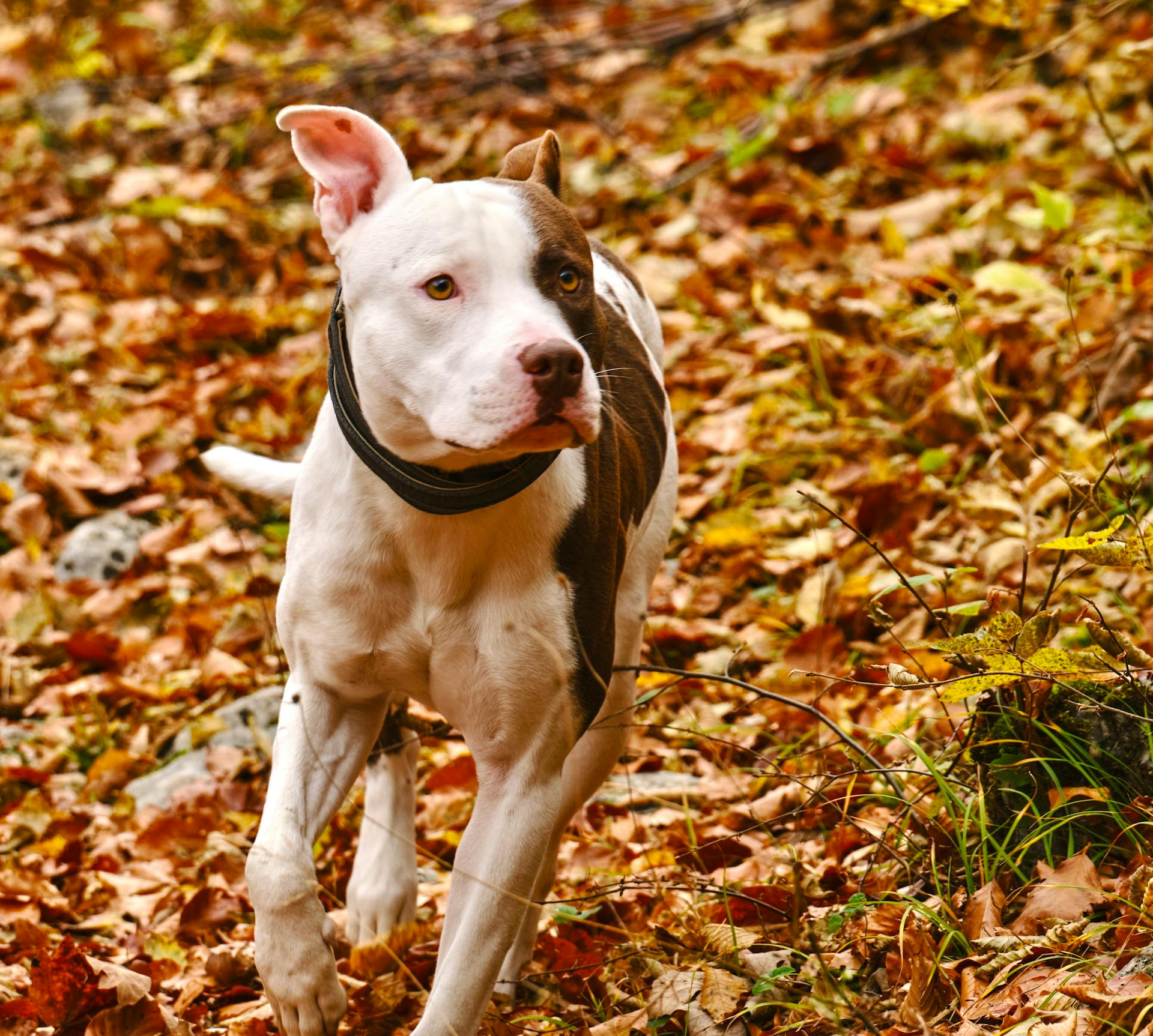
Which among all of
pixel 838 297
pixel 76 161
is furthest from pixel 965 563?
pixel 76 161

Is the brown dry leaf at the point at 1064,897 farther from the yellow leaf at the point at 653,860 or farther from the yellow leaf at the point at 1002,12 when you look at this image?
the yellow leaf at the point at 1002,12

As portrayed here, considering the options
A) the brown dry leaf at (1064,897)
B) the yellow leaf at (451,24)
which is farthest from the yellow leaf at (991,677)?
the yellow leaf at (451,24)

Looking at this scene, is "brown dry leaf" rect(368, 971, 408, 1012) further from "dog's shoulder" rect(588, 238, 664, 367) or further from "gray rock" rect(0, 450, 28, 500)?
"gray rock" rect(0, 450, 28, 500)

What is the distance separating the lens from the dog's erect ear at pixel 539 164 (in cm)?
305

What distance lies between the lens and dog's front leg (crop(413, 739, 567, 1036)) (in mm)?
2824

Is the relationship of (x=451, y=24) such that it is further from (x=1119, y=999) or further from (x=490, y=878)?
(x=1119, y=999)

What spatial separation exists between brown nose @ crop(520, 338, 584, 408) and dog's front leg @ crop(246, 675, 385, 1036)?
0.97 meters

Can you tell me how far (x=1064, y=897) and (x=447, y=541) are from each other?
4.68 feet

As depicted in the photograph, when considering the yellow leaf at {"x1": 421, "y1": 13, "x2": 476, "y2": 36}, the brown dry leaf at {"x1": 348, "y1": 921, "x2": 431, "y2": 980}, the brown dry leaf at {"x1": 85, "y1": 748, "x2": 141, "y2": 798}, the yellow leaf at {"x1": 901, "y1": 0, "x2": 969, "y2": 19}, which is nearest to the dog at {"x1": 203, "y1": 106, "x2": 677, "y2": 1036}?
the brown dry leaf at {"x1": 348, "y1": 921, "x2": 431, "y2": 980}

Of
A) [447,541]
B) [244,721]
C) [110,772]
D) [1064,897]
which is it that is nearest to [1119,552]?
[1064,897]

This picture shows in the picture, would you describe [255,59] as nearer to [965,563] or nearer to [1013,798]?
[965,563]

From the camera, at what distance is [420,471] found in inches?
110

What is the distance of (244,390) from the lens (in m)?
6.98

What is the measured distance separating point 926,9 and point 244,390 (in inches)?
163
